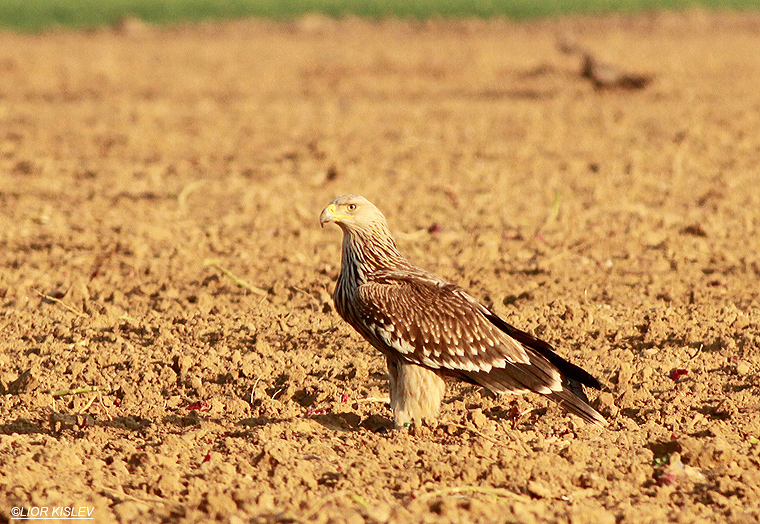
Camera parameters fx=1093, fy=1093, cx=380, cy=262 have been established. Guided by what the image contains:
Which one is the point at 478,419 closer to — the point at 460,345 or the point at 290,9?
the point at 460,345

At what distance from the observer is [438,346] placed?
227 inches

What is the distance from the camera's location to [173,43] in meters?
27.6

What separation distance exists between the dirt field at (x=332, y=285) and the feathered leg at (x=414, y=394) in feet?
0.38

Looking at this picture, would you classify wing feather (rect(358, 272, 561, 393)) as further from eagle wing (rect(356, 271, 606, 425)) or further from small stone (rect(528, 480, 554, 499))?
small stone (rect(528, 480, 554, 499))

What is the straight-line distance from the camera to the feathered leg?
584 centimetres

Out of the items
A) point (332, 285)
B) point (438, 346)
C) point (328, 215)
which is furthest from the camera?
point (332, 285)

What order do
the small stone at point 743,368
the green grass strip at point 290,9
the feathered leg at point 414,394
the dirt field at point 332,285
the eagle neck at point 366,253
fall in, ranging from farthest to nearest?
the green grass strip at point 290,9 → the small stone at point 743,368 → the eagle neck at point 366,253 → the feathered leg at point 414,394 → the dirt field at point 332,285

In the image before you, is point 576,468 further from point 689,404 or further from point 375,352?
point 375,352

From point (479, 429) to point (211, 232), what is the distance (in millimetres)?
4604

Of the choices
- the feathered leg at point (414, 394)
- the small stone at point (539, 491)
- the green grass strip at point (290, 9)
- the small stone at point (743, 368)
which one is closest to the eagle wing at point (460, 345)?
the feathered leg at point (414, 394)

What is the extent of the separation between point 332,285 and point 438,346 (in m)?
2.73

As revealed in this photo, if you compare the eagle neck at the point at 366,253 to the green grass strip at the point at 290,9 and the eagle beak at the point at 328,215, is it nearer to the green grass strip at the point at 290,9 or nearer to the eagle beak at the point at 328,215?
the eagle beak at the point at 328,215

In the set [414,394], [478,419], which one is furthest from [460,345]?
[478,419]

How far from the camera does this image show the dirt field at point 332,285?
524 centimetres
